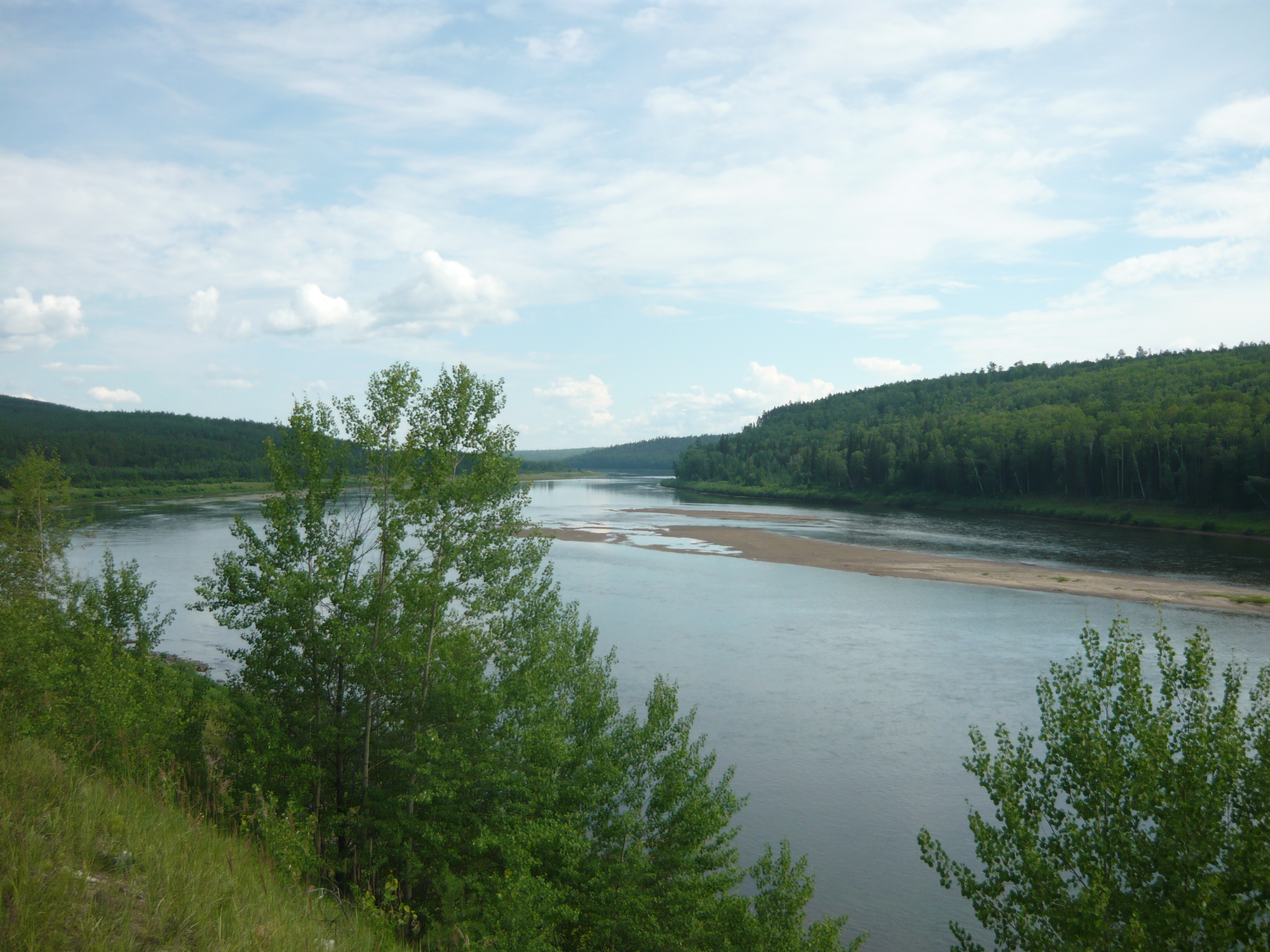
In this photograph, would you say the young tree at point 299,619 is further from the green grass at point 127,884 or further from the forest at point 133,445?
the forest at point 133,445

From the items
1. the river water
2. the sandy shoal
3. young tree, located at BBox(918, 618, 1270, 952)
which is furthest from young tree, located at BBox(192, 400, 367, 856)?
the sandy shoal

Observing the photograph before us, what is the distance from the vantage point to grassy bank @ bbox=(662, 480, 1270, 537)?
204 feet

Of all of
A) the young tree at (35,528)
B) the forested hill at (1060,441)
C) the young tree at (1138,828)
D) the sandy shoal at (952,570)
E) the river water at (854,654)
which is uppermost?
the forested hill at (1060,441)

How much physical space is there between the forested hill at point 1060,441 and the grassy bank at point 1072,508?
137 cm

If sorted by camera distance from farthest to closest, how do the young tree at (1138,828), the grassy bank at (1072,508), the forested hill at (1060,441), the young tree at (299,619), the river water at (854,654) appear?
the forested hill at (1060,441)
the grassy bank at (1072,508)
the river water at (854,654)
the young tree at (299,619)
the young tree at (1138,828)

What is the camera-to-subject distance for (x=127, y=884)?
6047 mm

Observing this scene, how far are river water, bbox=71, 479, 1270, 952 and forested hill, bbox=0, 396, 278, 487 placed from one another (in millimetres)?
64605

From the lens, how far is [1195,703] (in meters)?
9.91

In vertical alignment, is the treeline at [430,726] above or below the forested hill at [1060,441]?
below

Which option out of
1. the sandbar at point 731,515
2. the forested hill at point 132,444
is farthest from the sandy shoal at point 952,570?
the forested hill at point 132,444

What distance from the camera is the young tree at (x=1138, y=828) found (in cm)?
793

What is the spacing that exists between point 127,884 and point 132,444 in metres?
156

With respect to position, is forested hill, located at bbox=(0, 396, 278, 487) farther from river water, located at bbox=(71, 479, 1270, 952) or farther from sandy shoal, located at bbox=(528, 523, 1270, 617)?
river water, located at bbox=(71, 479, 1270, 952)

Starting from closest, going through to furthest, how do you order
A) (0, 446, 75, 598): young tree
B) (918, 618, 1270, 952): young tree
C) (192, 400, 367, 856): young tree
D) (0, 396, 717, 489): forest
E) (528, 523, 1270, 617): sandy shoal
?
(918, 618, 1270, 952): young tree → (192, 400, 367, 856): young tree → (0, 446, 75, 598): young tree → (528, 523, 1270, 617): sandy shoal → (0, 396, 717, 489): forest
